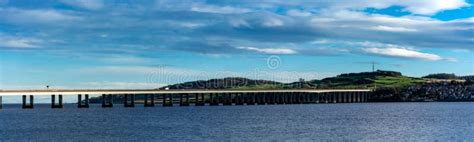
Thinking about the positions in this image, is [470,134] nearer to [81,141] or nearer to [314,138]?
[314,138]

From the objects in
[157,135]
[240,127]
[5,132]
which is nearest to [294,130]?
[240,127]

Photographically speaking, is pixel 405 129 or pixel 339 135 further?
pixel 405 129

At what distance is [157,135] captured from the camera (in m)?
91.6

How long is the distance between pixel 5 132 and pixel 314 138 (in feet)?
123

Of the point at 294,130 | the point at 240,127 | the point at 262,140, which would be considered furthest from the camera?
the point at 240,127

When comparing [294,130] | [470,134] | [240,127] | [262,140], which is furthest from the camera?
[240,127]

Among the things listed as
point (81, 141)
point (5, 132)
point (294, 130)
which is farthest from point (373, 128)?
point (5, 132)

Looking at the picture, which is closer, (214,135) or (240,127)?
(214,135)

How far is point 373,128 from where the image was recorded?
4021 inches

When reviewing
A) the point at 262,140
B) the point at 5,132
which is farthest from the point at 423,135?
the point at 5,132

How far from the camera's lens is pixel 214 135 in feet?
295

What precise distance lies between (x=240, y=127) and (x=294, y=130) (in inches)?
382

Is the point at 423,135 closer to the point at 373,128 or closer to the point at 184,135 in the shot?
the point at 373,128

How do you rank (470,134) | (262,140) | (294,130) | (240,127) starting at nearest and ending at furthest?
(262,140)
(470,134)
(294,130)
(240,127)
